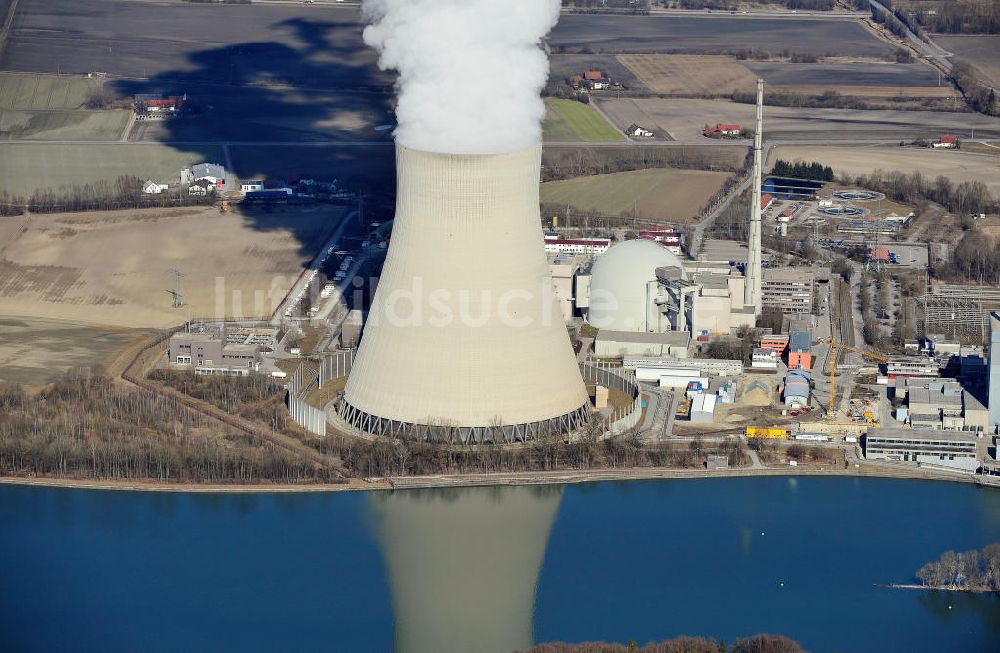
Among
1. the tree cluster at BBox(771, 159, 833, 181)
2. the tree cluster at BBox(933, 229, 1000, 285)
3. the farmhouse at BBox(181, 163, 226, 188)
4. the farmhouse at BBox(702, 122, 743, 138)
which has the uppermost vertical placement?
the farmhouse at BBox(702, 122, 743, 138)

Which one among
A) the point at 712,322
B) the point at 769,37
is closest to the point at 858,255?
the point at 712,322

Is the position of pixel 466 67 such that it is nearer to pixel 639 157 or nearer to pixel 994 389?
pixel 994 389

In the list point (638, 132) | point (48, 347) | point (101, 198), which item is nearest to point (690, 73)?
point (638, 132)

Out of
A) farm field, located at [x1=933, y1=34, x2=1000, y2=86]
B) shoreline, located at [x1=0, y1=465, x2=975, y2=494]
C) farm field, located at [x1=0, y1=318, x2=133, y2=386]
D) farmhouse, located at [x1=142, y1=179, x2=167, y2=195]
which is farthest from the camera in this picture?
farm field, located at [x1=933, y1=34, x2=1000, y2=86]

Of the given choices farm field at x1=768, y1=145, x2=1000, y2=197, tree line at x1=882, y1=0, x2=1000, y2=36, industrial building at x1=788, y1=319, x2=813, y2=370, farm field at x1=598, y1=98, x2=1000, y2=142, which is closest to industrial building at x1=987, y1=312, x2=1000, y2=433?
industrial building at x1=788, y1=319, x2=813, y2=370

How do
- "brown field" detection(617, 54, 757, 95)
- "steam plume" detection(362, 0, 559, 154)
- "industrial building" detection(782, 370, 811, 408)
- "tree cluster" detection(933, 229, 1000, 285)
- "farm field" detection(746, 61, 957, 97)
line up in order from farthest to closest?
"farm field" detection(746, 61, 957, 97)
"brown field" detection(617, 54, 757, 95)
"tree cluster" detection(933, 229, 1000, 285)
"industrial building" detection(782, 370, 811, 408)
"steam plume" detection(362, 0, 559, 154)

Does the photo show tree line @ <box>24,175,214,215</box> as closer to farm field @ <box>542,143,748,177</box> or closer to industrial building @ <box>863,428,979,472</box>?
farm field @ <box>542,143,748,177</box>

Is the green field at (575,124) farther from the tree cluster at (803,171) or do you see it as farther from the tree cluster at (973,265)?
the tree cluster at (973,265)

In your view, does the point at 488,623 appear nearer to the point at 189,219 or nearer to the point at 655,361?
the point at 655,361
